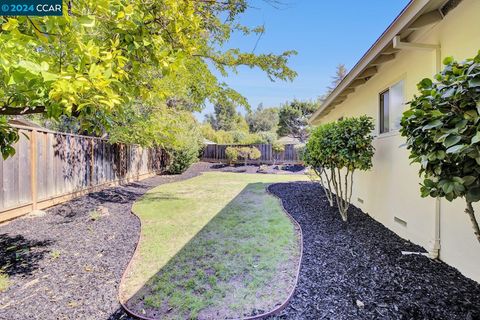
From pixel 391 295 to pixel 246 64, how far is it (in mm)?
6851

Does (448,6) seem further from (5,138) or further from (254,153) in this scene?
(254,153)

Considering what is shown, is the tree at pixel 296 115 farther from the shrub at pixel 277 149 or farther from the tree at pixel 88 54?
the tree at pixel 88 54

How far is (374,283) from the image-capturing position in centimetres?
301

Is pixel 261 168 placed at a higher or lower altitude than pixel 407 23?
lower

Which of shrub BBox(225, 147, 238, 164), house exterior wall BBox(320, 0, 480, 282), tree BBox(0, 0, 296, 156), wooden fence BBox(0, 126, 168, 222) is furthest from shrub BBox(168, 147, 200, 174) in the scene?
tree BBox(0, 0, 296, 156)

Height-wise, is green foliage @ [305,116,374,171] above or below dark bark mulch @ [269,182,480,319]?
above

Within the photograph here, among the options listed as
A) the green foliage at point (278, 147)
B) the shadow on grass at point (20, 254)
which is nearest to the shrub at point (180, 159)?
the green foliage at point (278, 147)

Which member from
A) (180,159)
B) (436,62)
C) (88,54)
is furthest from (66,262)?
(180,159)

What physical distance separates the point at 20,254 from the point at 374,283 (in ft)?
16.2

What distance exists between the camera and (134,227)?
542 cm

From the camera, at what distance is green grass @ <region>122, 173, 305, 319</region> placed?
281cm

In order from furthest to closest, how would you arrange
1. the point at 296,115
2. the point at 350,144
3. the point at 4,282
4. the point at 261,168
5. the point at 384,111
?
the point at 296,115
the point at 261,168
the point at 384,111
the point at 350,144
the point at 4,282

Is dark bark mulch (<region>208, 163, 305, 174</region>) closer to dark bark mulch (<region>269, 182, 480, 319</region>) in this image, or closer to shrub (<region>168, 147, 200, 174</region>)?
shrub (<region>168, 147, 200, 174</region>)

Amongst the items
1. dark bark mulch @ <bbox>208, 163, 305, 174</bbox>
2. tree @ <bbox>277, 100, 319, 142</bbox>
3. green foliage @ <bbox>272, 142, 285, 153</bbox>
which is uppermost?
tree @ <bbox>277, 100, 319, 142</bbox>
